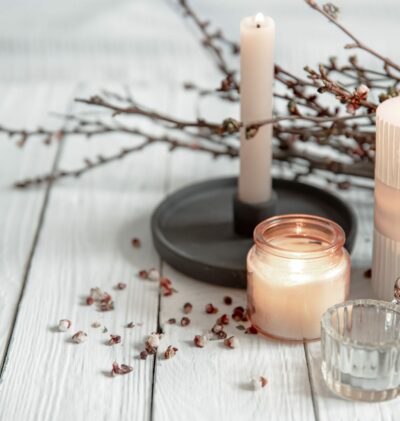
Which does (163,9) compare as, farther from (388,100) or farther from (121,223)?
(388,100)

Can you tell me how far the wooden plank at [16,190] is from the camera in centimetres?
110

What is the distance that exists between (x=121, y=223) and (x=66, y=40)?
0.69m

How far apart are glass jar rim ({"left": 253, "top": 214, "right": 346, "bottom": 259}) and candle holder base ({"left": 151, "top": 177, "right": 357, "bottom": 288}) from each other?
0.27ft

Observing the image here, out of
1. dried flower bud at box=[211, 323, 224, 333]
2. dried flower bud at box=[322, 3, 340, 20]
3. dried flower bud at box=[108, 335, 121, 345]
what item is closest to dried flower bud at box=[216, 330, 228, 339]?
dried flower bud at box=[211, 323, 224, 333]

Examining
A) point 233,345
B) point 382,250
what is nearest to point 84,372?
point 233,345

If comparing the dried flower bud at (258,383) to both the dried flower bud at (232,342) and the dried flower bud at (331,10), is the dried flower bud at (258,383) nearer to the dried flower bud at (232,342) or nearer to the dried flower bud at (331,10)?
the dried flower bud at (232,342)

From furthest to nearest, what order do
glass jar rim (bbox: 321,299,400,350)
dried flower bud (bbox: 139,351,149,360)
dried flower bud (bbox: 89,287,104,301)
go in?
dried flower bud (bbox: 89,287,104,301) → dried flower bud (bbox: 139,351,149,360) → glass jar rim (bbox: 321,299,400,350)

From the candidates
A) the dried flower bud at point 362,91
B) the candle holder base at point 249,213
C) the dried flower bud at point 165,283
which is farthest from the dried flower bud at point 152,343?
the dried flower bud at point 362,91

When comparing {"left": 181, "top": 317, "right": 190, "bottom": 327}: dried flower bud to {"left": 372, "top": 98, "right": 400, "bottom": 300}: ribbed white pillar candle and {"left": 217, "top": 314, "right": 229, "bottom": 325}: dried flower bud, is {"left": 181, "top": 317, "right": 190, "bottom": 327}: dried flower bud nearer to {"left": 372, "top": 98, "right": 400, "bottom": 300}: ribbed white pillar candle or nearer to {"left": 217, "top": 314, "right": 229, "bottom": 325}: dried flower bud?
{"left": 217, "top": 314, "right": 229, "bottom": 325}: dried flower bud

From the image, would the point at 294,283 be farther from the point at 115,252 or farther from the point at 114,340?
the point at 115,252

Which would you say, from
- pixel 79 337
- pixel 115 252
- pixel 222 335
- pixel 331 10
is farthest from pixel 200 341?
pixel 331 10

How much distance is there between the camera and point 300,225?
3.35 feet

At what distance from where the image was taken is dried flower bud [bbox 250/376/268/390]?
2.98 ft

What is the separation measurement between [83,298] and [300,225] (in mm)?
261
